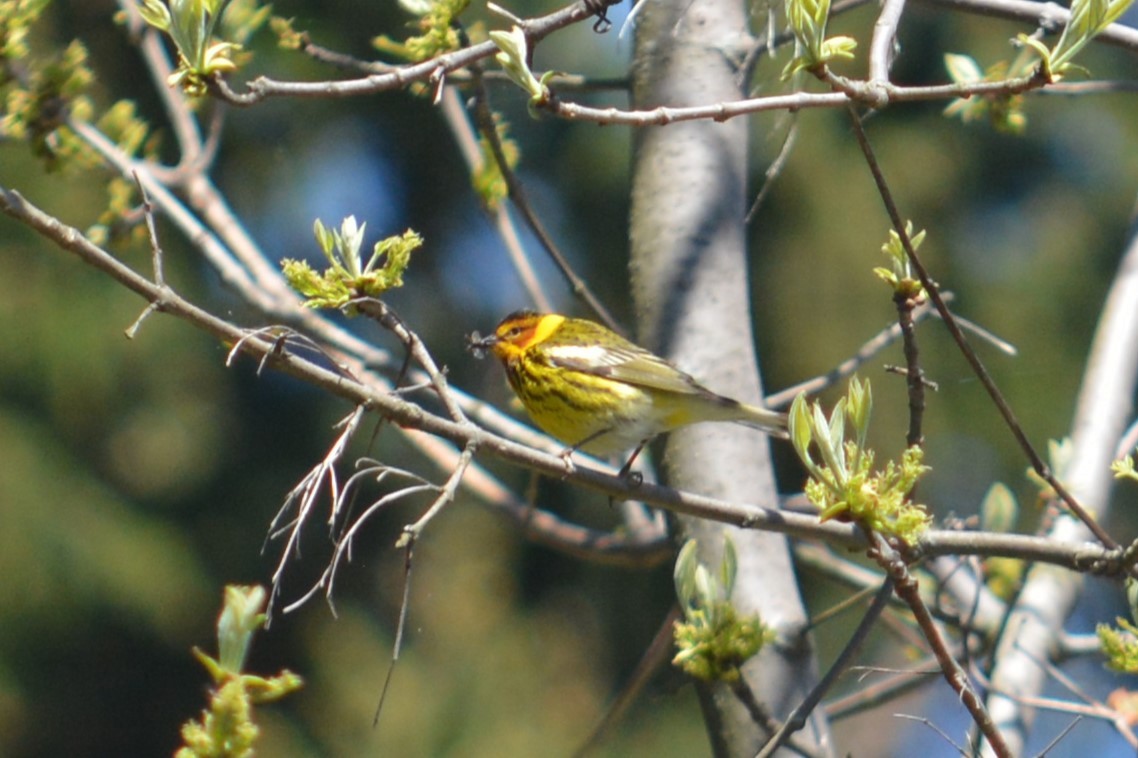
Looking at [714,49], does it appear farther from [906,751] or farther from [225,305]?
[906,751]

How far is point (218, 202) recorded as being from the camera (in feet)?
9.84

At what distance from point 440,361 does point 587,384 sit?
14.8 ft

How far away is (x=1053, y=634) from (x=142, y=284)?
6.27 feet

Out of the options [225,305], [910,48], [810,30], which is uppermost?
[810,30]

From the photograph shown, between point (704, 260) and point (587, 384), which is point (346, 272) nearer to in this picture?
point (704, 260)

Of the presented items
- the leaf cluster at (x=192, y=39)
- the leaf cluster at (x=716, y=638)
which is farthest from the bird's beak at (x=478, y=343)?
the leaf cluster at (x=192, y=39)

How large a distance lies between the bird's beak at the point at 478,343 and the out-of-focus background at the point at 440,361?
3.17m

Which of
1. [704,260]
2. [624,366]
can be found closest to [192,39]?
[704,260]

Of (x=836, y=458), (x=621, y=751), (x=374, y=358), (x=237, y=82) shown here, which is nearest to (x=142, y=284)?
(x=836, y=458)

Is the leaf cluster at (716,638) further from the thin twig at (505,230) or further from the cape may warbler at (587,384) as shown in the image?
the thin twig at (505,230)

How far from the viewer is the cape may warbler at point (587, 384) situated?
274 cm

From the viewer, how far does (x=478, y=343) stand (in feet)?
8.81

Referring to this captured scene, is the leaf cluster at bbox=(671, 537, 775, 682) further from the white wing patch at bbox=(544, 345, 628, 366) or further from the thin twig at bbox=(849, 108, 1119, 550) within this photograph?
the white wing patch at bbox=(544, 345, 628, 366)

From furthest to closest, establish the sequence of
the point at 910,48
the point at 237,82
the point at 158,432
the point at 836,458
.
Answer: the point at 158,432 < the point at 910,48 < the point at 237,82 < the point at 836,458
